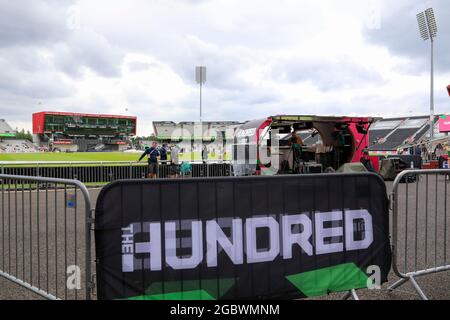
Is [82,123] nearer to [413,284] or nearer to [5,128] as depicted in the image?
[5,128]

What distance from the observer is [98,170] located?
1507 cm

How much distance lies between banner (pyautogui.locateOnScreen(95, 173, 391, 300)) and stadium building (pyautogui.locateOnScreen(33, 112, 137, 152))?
94.6m

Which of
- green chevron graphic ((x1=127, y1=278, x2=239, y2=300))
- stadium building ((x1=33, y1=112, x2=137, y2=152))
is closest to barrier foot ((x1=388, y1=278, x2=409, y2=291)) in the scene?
green chevron graphic ((x1=127, y1=278, x2=239, y2=300))

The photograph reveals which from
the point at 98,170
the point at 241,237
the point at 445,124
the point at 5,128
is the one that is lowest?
the point at 98,170

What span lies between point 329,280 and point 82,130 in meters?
105

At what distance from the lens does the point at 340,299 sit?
11.5 feet

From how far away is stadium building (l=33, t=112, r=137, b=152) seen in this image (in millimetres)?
95500

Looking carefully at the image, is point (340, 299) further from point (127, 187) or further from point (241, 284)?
point (127, 187)

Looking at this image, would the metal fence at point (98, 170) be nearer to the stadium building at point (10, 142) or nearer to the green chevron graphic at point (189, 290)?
the green chevron graphic at point (189, 290)

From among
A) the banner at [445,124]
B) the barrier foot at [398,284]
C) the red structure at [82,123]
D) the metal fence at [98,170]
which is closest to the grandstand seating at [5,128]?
the red structure at [82,123]

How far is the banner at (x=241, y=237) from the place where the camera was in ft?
9.43

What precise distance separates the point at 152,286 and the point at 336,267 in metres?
1.60

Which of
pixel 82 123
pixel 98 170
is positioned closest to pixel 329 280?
pixel 98 170
